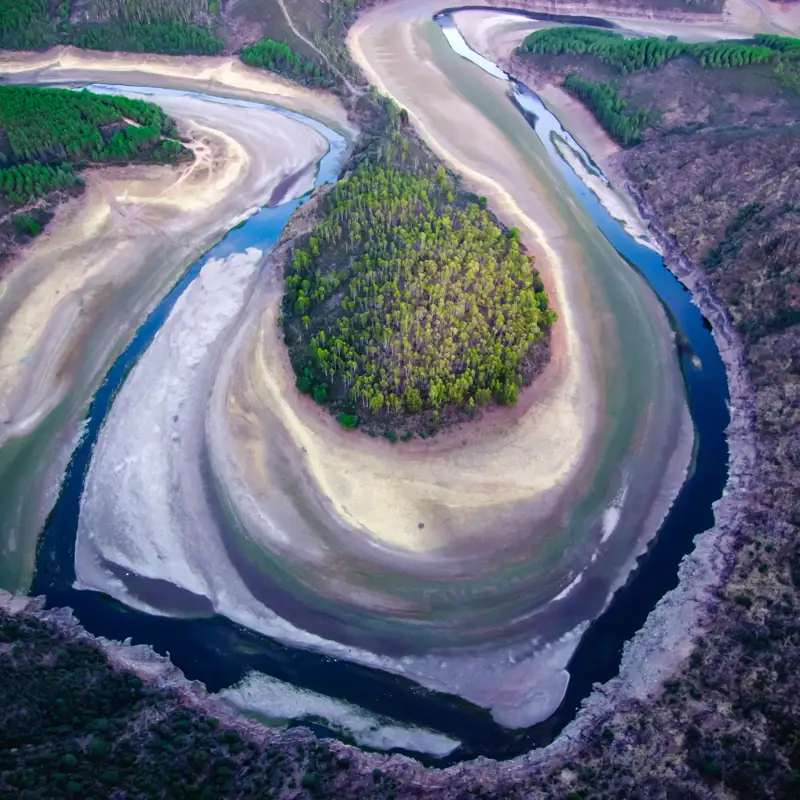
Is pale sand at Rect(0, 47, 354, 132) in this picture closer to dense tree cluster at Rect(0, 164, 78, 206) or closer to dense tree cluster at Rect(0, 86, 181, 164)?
dense tree cluster at Rect(0, 86, 181, 164)

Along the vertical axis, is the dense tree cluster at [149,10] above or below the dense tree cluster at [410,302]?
above

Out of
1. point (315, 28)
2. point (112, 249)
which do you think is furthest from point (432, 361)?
point (315, 28)

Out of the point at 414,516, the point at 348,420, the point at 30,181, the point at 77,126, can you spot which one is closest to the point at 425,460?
the point at 414,516

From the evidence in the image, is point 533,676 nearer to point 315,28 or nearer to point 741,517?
point 741,517

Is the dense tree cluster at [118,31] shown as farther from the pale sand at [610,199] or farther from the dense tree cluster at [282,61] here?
the pale sand at [610,199]

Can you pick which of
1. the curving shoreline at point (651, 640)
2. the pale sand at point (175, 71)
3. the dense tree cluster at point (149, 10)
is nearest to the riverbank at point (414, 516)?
the curving shoreline at point (651, 640)

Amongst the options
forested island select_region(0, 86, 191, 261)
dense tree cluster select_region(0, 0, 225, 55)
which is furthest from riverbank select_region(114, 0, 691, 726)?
dense tree cluster select_region(0, 0, 225, 55)
